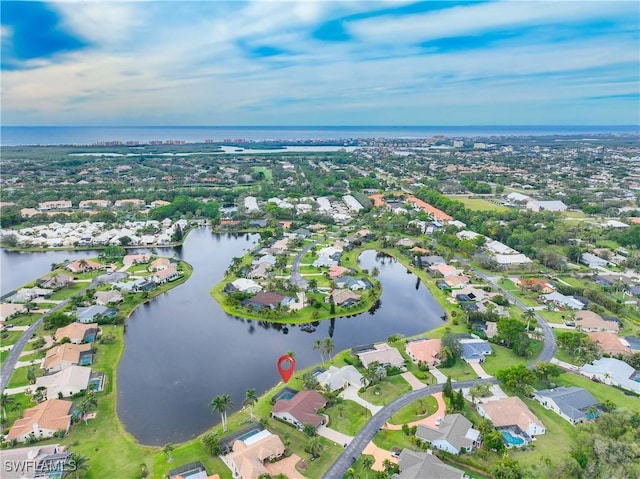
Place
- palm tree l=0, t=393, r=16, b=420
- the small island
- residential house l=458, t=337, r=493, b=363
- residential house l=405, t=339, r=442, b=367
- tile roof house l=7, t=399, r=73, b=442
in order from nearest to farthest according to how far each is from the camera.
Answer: tile roof house l=7, t=399, r=73, b=442 < palm tree l=0, t=393, r=16, b=420 < residential house l=405, t=339, r=442, b=367 < residential house l=458, t=337, r=493, b=363 < the small island

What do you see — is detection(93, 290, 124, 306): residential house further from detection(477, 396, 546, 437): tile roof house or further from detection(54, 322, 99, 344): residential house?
detection(477, 396, 546, 437): tile roof house

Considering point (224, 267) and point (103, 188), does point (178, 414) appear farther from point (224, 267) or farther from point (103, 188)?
point (103, 188)

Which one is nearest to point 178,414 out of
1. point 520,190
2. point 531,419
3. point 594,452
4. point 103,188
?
point 531,419

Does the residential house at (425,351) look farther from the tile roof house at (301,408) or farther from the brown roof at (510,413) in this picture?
the tile roof house at (301,408)

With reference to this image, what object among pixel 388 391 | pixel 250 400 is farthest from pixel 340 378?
pixel 250 400

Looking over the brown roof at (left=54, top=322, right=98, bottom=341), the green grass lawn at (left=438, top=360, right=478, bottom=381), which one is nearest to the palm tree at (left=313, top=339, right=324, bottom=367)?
the green grass lawn at (left=438, top=360, right=478, bottom=381)

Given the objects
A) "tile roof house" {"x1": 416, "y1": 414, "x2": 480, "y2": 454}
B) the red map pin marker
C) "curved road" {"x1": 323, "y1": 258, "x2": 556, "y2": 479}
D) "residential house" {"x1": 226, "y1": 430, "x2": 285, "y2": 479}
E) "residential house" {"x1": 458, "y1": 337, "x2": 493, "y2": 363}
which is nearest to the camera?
"residential house" {"x1": 226, "y1": 430, "x2": 285, "y2": 479}

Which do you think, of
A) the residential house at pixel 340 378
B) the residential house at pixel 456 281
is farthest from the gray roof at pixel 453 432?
the residential house at pixel 456 281

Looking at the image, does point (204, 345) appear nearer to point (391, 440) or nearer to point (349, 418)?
point (349, 418)
